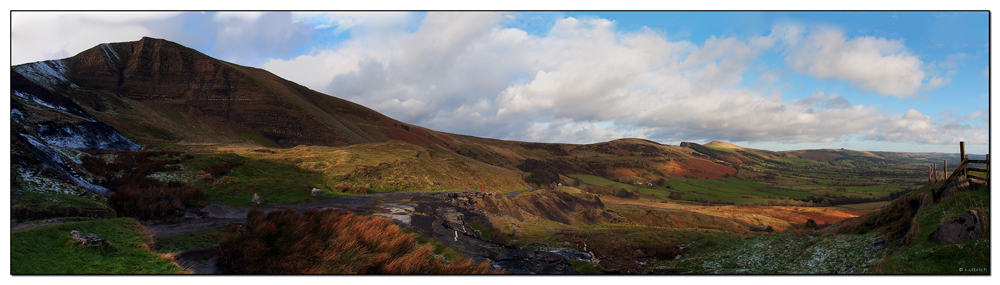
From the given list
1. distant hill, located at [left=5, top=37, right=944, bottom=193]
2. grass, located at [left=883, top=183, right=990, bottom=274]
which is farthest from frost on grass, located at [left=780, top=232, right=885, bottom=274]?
distant hill, located at [left=5, top=37, right=944, bottom=193]

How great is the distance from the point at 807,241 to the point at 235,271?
19.9 meters

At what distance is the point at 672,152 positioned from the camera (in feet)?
610

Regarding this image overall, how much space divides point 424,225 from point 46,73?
272ft

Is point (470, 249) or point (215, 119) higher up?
point (215, 119)

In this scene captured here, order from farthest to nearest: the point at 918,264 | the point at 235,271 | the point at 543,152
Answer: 1. the point at 543,152
2. the point at 235,271
3. the point at 918,264

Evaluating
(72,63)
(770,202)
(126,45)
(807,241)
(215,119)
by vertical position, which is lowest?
(770,202)

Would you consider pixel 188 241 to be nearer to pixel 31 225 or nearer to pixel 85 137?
pixel 31 225

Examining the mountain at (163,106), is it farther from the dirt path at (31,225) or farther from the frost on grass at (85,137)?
the dirt path at (31,225)

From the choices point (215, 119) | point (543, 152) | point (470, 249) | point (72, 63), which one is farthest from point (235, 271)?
point (543, 152)

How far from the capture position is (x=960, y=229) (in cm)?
810

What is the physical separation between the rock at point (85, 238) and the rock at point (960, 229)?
67.7ft

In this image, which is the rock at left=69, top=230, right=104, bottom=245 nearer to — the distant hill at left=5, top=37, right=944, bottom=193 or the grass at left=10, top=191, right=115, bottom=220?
the grass at left=10, top=191, right=115, bottom=220

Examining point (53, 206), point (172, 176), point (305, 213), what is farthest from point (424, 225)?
point (172, 176)

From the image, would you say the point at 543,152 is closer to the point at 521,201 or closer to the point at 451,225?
the point at 521,201
